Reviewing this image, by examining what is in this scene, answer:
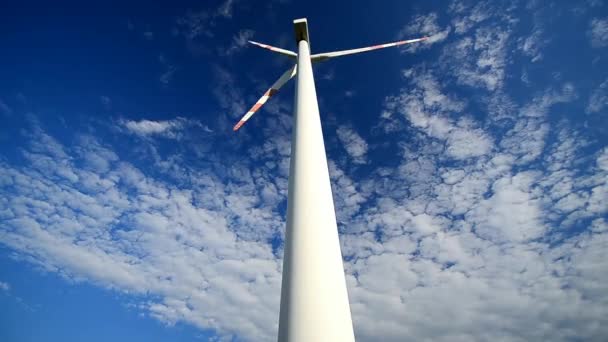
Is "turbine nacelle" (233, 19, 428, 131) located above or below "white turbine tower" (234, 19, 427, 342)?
above

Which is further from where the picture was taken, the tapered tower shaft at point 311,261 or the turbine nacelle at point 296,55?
the turbine nacelle at point 296,55

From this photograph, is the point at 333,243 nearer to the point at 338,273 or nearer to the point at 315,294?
the point at 338,273

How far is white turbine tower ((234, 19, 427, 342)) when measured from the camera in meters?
6.36

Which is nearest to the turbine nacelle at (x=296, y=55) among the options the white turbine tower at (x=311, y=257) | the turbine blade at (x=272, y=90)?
the turbine blade at (x=272, y=90)

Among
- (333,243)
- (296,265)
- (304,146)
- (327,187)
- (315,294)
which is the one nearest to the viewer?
(315,294)

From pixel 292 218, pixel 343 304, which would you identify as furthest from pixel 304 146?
pixel 343 304

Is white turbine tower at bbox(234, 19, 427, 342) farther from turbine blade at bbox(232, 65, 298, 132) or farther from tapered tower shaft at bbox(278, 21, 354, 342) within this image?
turbine blade at bbox(232, 65, 298, 132)

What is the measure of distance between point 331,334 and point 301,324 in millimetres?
587

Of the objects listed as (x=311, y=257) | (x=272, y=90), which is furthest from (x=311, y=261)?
(x=272, y=90)

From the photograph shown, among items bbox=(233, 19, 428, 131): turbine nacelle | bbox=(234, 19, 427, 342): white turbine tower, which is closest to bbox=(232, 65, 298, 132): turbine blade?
bbox=(233, 19, 428, 131): turbine nacelle

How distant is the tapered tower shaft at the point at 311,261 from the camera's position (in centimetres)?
635

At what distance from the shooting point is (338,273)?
24.1 ft

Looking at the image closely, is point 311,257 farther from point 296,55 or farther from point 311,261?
point 296,55

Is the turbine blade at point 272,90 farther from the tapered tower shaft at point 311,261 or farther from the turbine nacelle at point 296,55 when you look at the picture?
the tapered tower shaft at point 311,261
